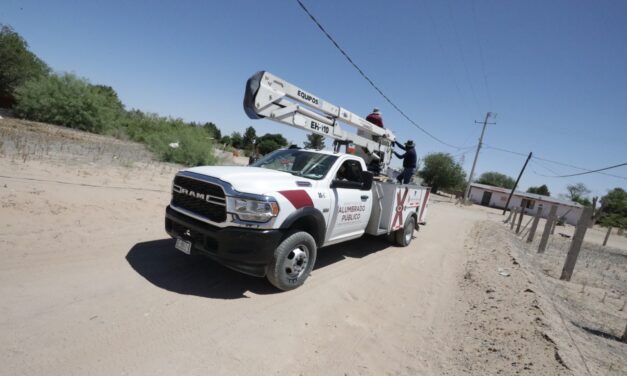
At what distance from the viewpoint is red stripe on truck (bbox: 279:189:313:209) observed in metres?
3.83

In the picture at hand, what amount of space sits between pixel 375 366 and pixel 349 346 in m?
0.33

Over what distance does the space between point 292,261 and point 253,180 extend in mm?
1200

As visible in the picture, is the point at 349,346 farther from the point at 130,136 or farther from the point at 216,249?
the point at 130,136

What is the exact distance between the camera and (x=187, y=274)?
13.2 ft

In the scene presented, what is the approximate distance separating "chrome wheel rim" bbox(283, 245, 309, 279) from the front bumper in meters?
0.36

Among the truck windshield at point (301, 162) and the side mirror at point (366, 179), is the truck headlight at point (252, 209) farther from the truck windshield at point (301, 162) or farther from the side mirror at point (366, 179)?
the side mirror at point (366, 179)

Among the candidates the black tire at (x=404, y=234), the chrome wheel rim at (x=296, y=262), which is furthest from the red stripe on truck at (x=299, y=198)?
→ the black tire at (x=404, y=234)

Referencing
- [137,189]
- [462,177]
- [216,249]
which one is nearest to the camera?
[216,249]

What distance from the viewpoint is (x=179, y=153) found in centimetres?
1600

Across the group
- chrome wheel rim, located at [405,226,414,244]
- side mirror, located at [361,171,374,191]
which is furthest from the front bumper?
chrome wheel rim, located at [405,226,414,244]

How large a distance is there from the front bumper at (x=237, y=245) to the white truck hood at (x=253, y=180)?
19.3 inches

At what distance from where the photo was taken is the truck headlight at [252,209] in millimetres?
3482

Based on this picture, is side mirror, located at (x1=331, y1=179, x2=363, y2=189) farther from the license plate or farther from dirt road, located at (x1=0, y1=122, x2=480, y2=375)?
the license plate

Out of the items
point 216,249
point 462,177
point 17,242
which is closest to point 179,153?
point 17,242
